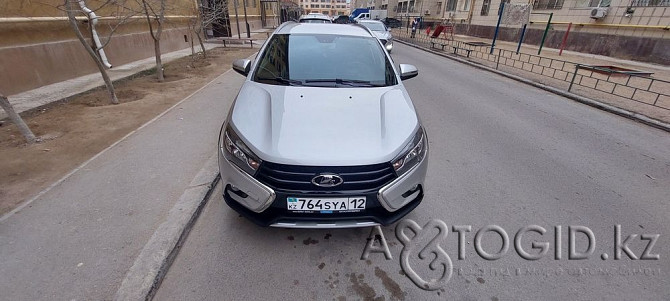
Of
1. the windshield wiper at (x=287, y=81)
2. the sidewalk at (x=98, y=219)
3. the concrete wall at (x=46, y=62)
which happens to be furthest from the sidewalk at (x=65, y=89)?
the windshield wiper at (x=287, y=81)

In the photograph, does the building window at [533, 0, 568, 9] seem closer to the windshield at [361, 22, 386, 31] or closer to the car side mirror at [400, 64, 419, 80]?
Answer: the windshield at [361, 22, 386, 31]

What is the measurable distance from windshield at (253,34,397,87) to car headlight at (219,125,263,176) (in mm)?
845

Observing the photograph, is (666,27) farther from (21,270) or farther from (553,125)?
(21,270)

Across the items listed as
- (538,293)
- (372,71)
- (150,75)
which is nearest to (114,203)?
(372,71)

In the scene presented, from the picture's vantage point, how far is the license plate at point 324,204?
81.0 inches

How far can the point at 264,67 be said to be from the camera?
3.21 meters

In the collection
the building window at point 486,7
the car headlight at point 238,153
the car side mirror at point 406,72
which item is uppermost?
the building window at point 486,7

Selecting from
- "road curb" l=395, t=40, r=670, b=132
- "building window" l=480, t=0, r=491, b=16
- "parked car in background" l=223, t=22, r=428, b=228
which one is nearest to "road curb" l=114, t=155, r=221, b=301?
"parked car in background" l=223, t=22, r=428, b=228

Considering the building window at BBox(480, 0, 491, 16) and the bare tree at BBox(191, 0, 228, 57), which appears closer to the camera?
the bare tree at BBox(191, 0, 228, 57)

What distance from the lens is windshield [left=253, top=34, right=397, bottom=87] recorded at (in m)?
2.99

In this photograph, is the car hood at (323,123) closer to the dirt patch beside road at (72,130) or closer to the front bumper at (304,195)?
the front bumper at (304,195)

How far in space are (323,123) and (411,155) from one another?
0.71 m

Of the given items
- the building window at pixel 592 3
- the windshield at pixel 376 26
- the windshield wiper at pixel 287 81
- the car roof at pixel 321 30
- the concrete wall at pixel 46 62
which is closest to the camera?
the windshield wiper at pixel 287 81

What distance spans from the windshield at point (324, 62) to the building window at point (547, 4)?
19.9m
